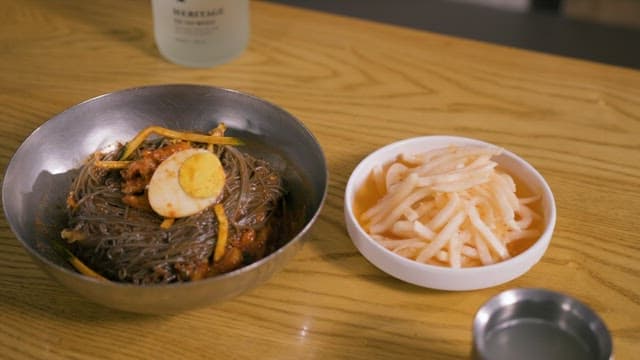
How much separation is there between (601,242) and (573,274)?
0.08m

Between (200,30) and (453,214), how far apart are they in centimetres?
63

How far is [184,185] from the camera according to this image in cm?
103

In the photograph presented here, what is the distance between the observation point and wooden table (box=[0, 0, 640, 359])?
101 centimetres

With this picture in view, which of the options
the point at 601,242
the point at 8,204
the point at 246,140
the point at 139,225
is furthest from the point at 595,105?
the point at 8,204

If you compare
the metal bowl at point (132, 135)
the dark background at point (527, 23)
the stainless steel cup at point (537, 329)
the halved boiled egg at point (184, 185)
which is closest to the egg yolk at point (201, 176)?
the halved boiled egg at point (184, 185)

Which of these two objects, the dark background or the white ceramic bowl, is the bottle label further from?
the dark background

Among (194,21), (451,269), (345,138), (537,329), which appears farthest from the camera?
(194,21)

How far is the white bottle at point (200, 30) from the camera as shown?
4.74ft

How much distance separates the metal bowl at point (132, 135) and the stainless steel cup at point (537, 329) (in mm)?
241

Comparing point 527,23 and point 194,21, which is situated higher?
point 194,21

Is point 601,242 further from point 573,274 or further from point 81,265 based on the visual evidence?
point 81,265

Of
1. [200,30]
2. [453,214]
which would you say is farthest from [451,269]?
[200,30]

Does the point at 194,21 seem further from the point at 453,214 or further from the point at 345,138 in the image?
the point at 453,214

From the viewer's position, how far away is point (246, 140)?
1.22 m
